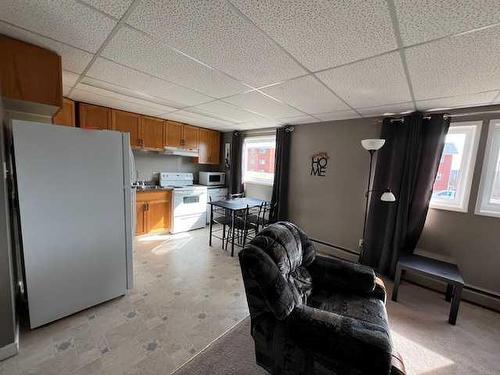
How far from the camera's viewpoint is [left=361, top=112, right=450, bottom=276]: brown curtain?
264cm

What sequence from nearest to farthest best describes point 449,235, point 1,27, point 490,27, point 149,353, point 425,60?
point 490,27 → point 1,27 → point 425,60 → point 149,353 → point 449,235

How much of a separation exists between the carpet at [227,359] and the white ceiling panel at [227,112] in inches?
101

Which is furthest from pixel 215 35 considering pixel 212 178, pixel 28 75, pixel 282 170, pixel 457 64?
pixel 212 178

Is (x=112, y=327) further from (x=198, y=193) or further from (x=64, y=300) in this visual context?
(x=198, y=193)

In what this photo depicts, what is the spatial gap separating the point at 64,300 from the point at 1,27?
82.3 inches

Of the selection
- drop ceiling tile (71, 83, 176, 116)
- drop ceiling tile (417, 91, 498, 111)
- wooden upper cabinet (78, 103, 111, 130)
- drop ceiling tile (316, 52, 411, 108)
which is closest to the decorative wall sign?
drop ceiling tile (316, 52, 411, 108)

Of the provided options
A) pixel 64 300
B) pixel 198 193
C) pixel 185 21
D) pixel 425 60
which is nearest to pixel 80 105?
pixel 198 193

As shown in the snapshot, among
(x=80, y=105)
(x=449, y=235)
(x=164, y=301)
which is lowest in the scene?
(x=164, y=301)

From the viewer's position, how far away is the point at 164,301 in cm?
228

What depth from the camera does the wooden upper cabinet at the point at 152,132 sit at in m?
3.92

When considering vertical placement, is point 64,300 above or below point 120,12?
below

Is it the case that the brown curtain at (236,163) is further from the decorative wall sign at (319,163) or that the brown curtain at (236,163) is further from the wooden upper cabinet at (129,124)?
the wooden upper cabinet at (129,124)

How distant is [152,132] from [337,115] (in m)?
3.24

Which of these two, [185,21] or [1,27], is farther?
[1,27]
